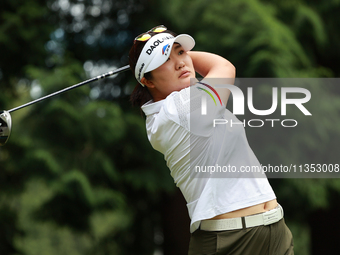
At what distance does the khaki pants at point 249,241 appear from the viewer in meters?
1.36

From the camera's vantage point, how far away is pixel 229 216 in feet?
4.51

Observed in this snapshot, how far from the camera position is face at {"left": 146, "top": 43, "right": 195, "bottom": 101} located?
1491 millimetres

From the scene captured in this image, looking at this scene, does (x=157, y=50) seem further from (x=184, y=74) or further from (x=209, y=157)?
(x=209, y=157)

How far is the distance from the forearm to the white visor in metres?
0.09

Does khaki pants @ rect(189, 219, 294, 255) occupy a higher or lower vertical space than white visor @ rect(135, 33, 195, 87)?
lower

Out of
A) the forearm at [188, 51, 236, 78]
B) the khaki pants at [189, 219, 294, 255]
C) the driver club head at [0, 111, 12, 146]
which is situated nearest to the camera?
the khaki pants at [189, 219, 294, 255]

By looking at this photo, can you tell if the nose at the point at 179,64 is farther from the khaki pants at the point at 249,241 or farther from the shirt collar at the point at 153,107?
the khaki pants at the point at 249,241

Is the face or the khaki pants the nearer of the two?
the khaki pants

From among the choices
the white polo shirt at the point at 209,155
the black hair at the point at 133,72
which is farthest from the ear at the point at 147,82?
the white polo shirt at the point at 209,155

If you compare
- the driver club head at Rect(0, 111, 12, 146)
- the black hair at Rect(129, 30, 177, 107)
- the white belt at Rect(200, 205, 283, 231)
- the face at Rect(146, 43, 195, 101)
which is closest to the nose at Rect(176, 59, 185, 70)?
the face at Rect(146, 43, 195, 101)

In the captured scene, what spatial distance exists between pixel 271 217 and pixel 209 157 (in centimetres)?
28

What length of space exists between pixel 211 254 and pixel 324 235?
3850 millimetres

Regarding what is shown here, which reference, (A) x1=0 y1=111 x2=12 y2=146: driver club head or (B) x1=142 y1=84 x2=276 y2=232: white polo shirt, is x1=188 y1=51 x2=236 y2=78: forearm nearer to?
(B) x1=142 y1=84 x2=276 y2=232: white polo shirt

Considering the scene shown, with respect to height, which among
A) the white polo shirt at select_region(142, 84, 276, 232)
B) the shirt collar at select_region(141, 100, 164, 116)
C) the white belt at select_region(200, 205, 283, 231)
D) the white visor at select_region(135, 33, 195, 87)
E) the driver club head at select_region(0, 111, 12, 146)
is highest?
the white visor at select_region(135, 33, 195, 87)
